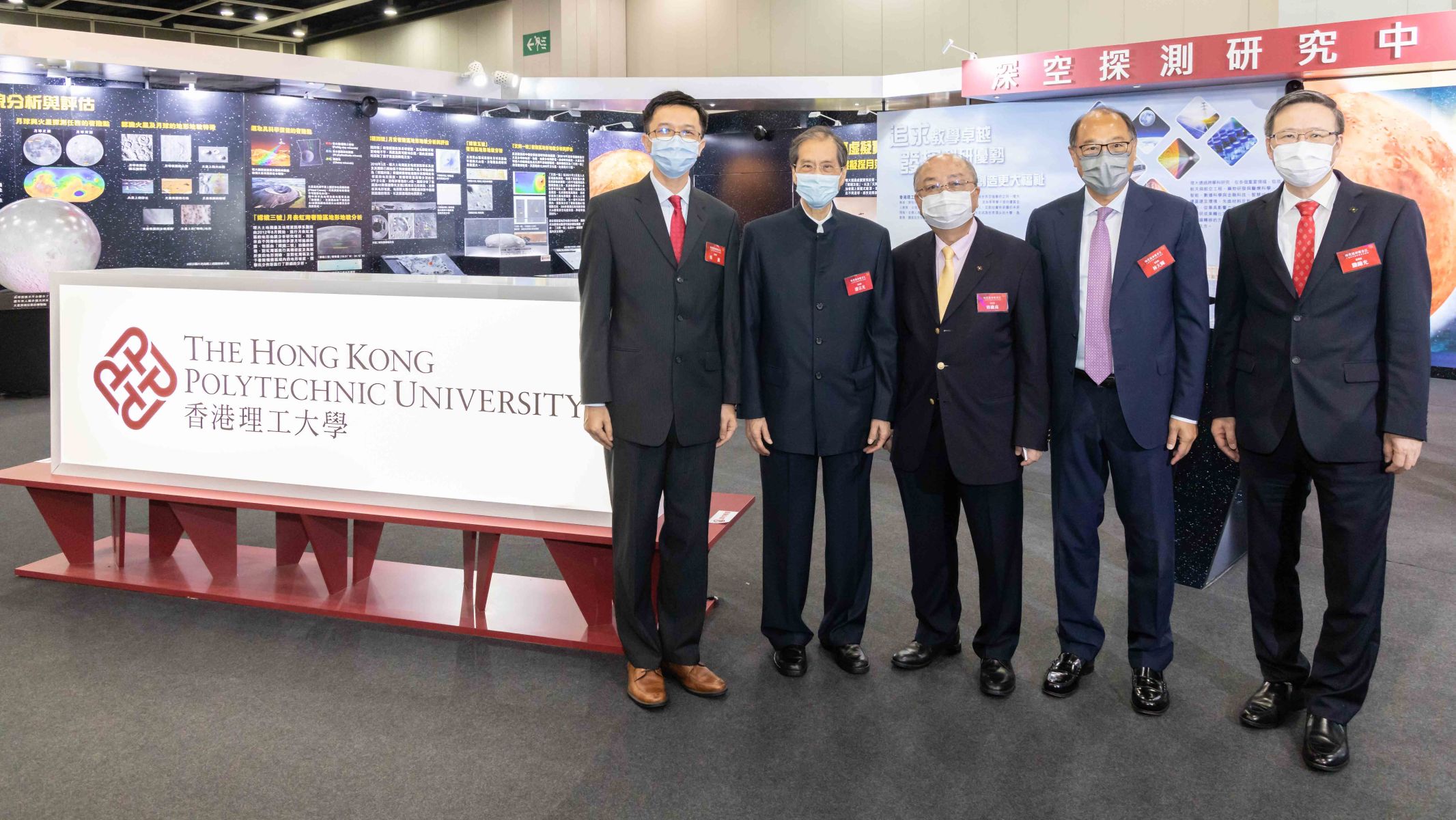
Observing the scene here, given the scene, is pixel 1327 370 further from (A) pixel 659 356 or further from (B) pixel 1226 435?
(A) pixel 659 356

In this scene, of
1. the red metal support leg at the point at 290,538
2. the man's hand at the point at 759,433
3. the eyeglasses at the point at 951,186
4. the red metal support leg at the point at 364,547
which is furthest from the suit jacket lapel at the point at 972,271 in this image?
the red metal support leg at the point at 290,538

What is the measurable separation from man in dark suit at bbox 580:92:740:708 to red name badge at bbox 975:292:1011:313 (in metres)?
0.65

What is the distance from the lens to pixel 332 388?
3395mm

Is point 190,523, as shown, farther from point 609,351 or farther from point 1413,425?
point 1413,425

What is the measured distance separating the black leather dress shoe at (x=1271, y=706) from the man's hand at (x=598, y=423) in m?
1.85

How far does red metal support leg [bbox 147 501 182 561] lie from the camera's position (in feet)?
12.6

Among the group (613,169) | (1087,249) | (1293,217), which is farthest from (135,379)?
(613,169)

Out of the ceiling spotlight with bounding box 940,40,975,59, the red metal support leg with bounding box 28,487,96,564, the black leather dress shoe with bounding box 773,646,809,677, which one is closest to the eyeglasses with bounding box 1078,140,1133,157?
the black leather dress shoe with bounding box 773,646,809,677

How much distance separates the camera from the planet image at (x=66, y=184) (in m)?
7.80

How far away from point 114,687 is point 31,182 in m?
6.46

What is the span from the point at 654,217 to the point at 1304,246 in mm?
1615

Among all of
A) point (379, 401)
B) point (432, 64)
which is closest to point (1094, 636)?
point (379, 401)

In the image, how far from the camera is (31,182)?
7.80 meters

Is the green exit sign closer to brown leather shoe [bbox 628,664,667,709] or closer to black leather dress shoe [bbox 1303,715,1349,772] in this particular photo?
brown leather shoe [bbox 628,664,667,709]
